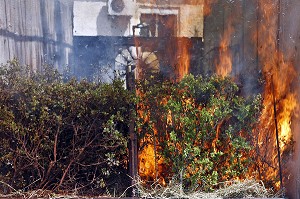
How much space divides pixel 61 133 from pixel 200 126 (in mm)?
1895

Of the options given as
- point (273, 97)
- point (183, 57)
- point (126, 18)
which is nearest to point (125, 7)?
point (126, 18)

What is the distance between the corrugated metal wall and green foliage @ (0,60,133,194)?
192 centimetres

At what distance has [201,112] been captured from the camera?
619 centimetres

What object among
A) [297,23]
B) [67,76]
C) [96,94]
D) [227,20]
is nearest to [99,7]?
[67,76]

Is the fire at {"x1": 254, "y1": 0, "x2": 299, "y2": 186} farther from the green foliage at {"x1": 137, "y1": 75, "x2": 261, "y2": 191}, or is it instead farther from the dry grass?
the dry grass

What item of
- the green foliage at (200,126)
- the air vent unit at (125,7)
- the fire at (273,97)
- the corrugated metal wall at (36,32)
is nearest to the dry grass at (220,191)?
the green foliage at (200,126)

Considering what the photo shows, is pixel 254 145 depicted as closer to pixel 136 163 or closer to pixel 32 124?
pixel 136 163

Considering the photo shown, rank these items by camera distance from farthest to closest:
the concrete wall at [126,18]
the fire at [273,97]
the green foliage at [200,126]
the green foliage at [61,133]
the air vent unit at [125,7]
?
the air vent unit at [125,7]
the concrete wall at [126,18]
the fire at [273,97]
the green foliage at [200,126]
the green foliage at [61,133]

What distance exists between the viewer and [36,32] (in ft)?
29.3

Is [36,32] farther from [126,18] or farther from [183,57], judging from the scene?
[183,57]

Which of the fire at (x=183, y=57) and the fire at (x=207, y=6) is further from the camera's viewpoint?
the fire at (x=207, y=6)

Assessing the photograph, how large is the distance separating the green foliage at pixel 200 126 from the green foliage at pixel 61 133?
1.58ft

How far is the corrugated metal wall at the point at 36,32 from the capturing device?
7.88 metres

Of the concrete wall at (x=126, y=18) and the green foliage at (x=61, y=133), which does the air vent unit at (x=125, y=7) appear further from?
the green foliage at (x=61, y=133)
